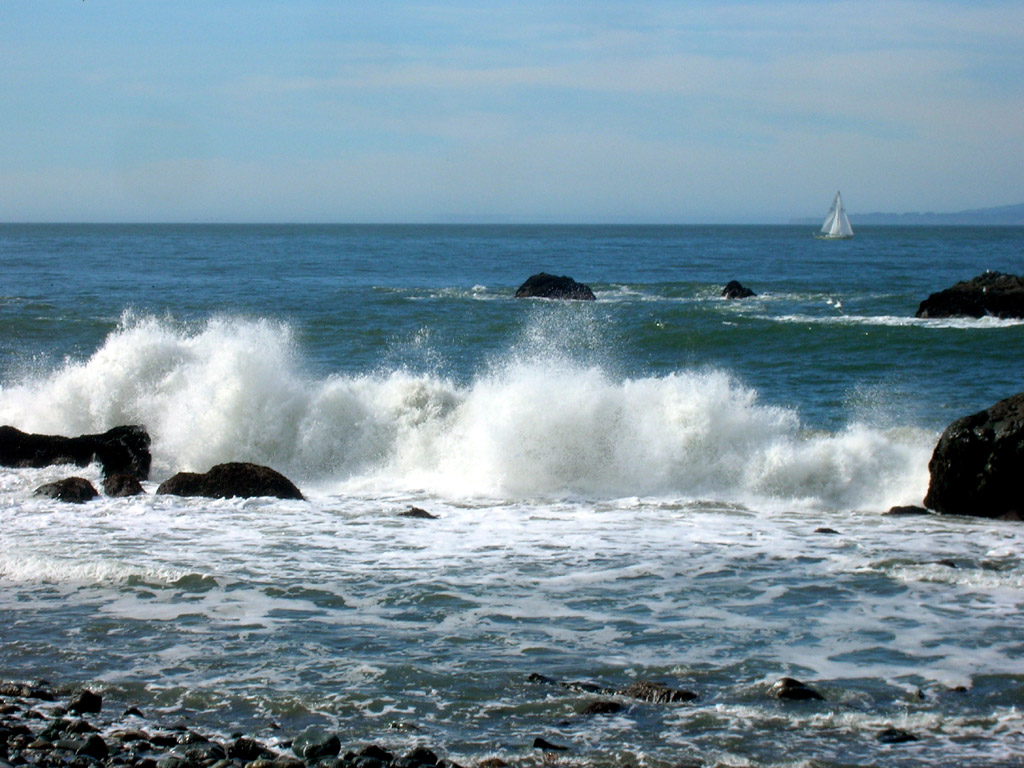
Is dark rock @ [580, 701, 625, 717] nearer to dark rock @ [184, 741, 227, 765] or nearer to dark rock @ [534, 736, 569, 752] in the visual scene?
dark rock @ [534, 736, 569, 752]

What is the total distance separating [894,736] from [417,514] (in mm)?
6283

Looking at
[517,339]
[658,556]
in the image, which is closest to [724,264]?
Answer: [517,339]

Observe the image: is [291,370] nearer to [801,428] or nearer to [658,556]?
[801,428]

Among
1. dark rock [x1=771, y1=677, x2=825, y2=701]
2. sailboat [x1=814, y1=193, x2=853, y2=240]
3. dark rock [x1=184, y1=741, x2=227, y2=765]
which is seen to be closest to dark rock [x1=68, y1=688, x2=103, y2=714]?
dark rock [x1=184, y1=741, x2=227, y2=765]

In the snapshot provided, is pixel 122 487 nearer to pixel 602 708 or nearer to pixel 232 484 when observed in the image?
pixel 232 484

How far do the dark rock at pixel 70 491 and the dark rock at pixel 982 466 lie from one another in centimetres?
919

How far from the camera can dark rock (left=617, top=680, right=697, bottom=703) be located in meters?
6.36

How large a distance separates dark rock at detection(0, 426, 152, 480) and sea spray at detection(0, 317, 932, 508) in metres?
0.76

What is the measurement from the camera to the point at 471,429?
14.7 metres

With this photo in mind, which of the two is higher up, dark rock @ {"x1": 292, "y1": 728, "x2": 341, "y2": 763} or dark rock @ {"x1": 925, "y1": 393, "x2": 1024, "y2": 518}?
dark rock @ {"x1": 925, "y1": 393, "x2": 1024, "y2": 518}

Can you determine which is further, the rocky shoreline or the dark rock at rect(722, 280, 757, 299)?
the dark rock at rect(722, 280, 757, 299)

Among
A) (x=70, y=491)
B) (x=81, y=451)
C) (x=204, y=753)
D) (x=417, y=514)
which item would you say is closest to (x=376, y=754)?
(x=204, y=753)

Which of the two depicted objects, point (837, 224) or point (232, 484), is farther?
point (837, 224)

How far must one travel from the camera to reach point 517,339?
28.0 metres
